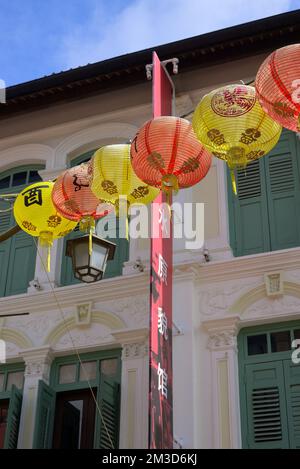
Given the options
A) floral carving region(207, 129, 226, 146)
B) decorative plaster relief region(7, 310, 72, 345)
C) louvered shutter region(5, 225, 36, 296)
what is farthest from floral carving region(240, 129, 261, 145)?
louvered shutter region(5, 225, 36, 296)

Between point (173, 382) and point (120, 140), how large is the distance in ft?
13.7

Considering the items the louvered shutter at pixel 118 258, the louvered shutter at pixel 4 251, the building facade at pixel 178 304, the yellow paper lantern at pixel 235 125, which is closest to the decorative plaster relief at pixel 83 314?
the building facade at pixel 178 304

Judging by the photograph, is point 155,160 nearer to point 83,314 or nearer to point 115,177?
point 115,177

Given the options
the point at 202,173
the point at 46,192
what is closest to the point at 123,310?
the point at 46,192

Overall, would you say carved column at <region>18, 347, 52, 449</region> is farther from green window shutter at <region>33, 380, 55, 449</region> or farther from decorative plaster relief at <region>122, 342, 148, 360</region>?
decorative plaster relief at <region>122, 342, 148, 360</region>

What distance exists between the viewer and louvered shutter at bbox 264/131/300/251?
411 inches

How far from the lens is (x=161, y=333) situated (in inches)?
333

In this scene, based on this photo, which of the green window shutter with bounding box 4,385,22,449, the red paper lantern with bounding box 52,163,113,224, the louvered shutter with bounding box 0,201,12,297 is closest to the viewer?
the red paper lantern with bounding box 52,163,113,224

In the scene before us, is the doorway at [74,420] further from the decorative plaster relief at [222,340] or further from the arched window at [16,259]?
the arched window at [16,259]

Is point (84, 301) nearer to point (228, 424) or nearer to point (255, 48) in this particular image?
point (228, 424)

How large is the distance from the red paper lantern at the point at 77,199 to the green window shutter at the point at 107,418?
8.62 ft

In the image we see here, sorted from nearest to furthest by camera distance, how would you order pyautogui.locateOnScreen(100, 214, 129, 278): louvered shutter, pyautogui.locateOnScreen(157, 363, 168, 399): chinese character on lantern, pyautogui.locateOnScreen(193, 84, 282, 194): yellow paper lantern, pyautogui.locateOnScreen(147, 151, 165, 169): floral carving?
pyautogui.locateOnScreen(193, 84, 282, 194): yellow paper lantern → pyautogui.locateOnScreen(147, 151, 165, 169): floral carving → pyautogui.locateOnScreen(157, 363, 168, 399): chinese character on lantern → pyautogui.locateOnScreen(100, 214, 129, 278): louvered shutter

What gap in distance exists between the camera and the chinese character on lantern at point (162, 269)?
8.89 metres

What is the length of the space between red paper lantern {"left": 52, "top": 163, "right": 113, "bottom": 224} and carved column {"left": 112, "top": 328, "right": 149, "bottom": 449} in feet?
8.93
